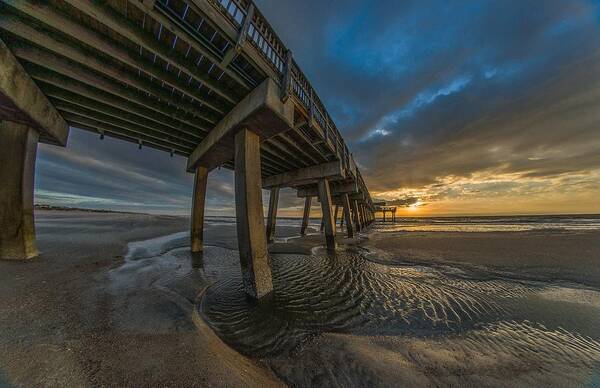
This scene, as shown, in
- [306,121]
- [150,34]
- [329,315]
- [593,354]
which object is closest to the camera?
[593,354]

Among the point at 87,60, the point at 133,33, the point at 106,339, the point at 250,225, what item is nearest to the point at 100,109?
the point at 87,60

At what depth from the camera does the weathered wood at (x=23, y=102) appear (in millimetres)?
4230

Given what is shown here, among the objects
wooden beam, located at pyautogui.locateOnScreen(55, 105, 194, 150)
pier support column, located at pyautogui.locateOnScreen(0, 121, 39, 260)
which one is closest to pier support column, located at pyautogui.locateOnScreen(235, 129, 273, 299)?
wooden beam, located at pyautogui.locateOnScreen(55, 105, 194, 150)

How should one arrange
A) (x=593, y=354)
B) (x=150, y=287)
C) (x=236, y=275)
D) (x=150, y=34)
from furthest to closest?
(x=236, y=275) < (x=150, y=287) < (x=150, y=34) < (x=593, y=354)

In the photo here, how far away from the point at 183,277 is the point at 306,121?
664cm

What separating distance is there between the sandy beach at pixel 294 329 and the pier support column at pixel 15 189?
80cm

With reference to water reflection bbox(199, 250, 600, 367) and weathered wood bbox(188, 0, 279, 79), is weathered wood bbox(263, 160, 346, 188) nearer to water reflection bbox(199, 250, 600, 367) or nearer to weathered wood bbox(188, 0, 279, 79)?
water reflection bbox(199, 250, 600, 367)

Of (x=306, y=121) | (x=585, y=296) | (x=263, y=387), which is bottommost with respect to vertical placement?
(x=585, y=296)

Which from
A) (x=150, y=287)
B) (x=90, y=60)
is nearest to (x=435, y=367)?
(x=150, y=287)

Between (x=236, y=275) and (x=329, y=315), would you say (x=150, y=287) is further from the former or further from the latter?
(x=329, y=315)

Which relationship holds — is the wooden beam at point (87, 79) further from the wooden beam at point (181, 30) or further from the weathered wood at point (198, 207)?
the weathered wood at point (198, 207)

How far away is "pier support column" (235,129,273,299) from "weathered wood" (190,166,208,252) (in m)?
4.94

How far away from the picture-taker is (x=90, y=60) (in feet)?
14.8

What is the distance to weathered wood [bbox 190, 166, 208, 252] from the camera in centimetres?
938
